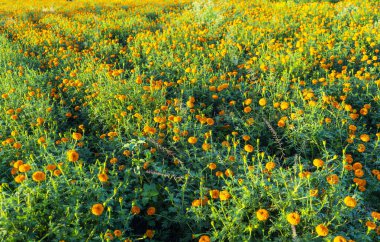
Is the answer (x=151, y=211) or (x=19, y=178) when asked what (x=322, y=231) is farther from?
(x=19, y=178)

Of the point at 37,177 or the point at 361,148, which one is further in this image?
the point at 361,148

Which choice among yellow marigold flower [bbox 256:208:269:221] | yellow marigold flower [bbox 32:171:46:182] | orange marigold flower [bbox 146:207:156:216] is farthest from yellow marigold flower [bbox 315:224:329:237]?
yellow marigold flower [bbox 32:171:46:182]

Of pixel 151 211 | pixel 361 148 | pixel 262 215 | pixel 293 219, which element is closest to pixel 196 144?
pixel 151 211

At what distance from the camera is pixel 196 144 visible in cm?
320

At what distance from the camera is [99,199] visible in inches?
90.5

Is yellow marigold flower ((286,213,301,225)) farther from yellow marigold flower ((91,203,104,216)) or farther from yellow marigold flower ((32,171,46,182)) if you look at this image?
yellow marigold flower ((32,171,46,182))

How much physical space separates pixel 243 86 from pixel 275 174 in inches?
79.1

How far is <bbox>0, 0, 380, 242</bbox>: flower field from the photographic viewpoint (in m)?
2.18

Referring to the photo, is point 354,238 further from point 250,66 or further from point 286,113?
point 250,66

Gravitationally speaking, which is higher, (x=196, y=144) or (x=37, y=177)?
(x=37, y=177)

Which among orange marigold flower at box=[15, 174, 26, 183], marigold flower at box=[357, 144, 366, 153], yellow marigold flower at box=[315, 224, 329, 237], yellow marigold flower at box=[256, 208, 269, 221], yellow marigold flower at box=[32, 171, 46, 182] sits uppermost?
yellow marigold flower at box=[32, 171, 46, 182]

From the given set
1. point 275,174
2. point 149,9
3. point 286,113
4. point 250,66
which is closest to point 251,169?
point 275,174

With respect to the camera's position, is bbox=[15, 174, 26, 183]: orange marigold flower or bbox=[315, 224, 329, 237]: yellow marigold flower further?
bbox=[15, 174, 26, 183]: orange marigold flower

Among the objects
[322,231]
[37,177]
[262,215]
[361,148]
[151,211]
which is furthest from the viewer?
[361,148]
